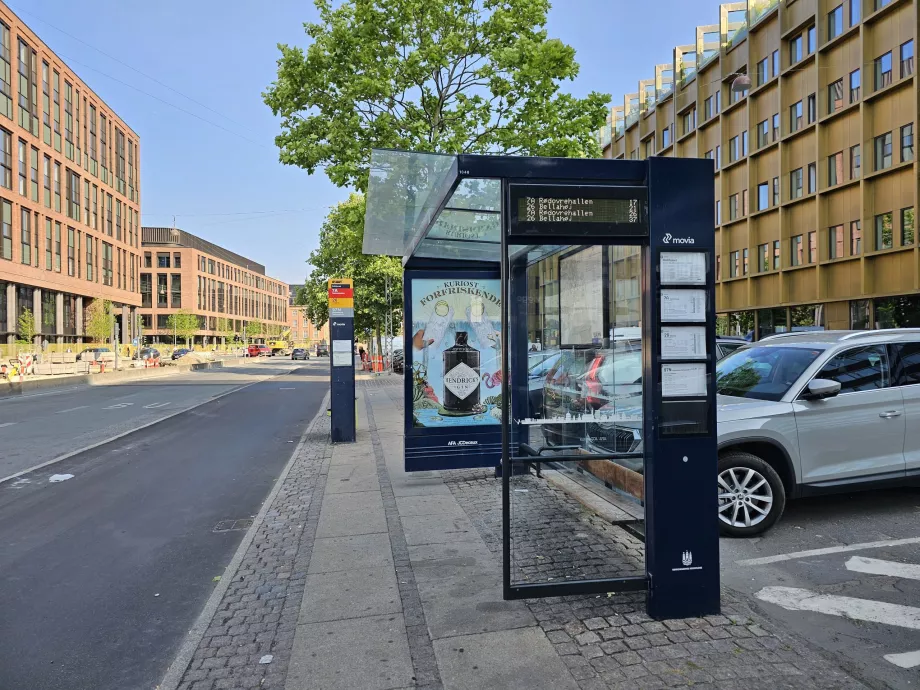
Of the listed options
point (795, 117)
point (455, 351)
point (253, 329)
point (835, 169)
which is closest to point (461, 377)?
point (455, 351)

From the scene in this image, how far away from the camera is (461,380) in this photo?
823 centimetres

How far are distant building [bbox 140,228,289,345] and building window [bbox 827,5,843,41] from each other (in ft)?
292

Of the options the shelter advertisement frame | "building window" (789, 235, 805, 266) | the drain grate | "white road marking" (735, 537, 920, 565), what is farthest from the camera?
"building window" (789, 235, 805, 266)

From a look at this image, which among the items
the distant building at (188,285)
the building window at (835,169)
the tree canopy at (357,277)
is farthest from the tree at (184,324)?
the building window at (835,169)

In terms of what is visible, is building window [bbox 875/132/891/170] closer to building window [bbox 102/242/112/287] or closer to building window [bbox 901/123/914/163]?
building window [bbox 901/123/914/163]

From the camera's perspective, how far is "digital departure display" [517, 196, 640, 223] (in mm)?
3963

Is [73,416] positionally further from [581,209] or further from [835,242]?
[835,242]

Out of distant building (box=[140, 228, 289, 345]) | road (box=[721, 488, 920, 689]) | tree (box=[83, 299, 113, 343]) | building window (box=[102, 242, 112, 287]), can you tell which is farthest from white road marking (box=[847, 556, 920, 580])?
distant building (box=[140, 228, 289, 345])

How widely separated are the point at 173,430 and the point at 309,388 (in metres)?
14.2

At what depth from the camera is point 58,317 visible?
53.3 m

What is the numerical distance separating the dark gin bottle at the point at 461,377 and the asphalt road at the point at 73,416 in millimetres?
6067

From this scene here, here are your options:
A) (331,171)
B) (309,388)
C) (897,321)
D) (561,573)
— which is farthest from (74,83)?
(561,573)

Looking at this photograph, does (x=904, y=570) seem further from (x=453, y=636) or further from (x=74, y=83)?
(x=74, y=83)

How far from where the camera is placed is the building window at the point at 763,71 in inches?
1375
